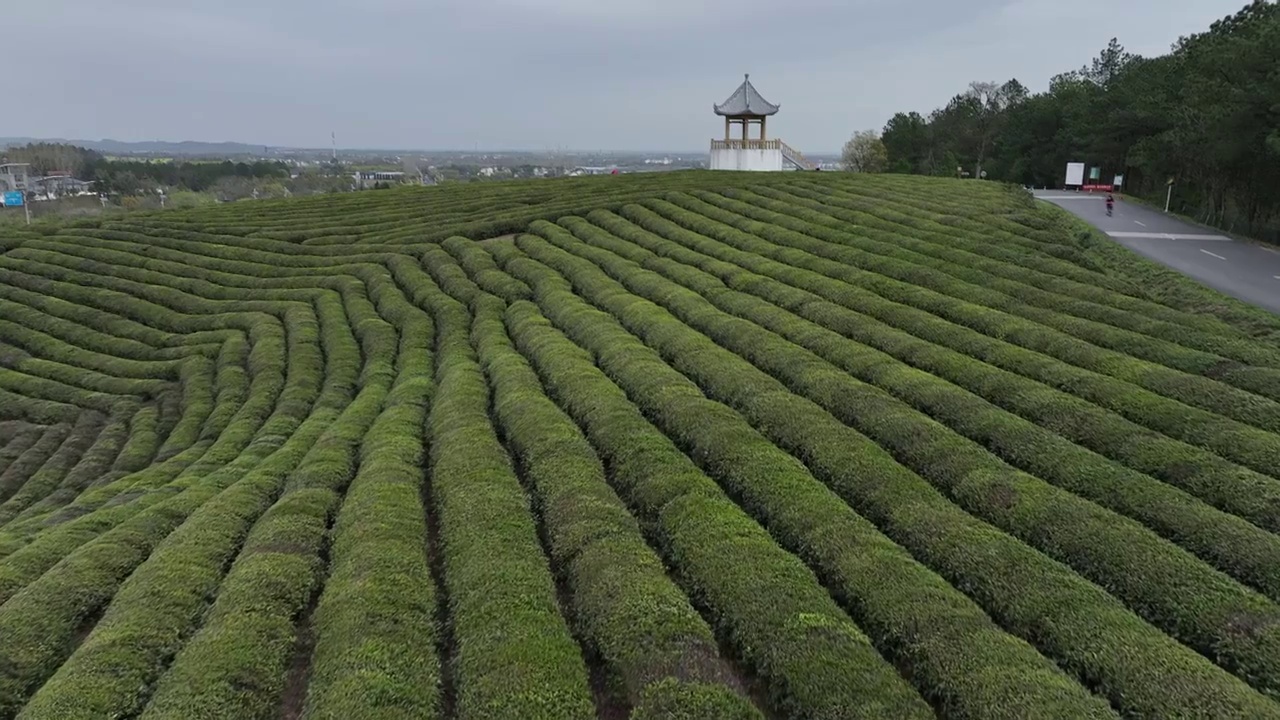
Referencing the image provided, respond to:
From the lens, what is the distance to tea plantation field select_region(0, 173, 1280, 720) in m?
7.65

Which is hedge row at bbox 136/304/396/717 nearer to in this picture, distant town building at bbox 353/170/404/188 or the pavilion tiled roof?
the pavilion tiled roof

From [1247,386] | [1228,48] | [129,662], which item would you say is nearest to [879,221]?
[1247,386]

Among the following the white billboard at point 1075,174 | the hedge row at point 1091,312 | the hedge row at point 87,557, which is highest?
the white billboard at point 1075,174

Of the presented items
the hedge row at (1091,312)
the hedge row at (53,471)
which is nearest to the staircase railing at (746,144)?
the hedge row at (1091,312)

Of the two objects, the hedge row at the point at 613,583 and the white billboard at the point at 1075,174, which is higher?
the white billboard at the point at 1075,174

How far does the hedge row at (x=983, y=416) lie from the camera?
9281 mm

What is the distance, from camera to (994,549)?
9289 millimetres

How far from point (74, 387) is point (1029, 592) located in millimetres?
26889

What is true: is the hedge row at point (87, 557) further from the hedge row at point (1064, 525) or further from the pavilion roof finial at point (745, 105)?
the pavilion roof finial at point (745, 105)

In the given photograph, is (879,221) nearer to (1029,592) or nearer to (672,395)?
(672,395)

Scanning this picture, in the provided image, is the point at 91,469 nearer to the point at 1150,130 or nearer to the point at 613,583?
the point at 613,583

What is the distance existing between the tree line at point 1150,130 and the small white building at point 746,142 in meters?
19.4

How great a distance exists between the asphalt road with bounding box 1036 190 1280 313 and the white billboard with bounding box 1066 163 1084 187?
12.5 meters

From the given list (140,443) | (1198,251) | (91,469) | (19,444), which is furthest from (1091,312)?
(19,444)
